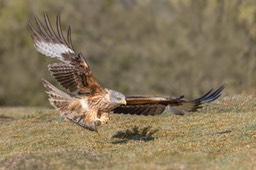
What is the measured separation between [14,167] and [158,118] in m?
9.67

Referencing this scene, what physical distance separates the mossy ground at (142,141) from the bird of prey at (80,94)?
104 centimetres

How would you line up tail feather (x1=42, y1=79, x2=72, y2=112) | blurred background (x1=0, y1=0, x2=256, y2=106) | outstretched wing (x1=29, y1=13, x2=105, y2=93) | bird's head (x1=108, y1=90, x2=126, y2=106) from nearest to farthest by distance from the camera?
bird's head (x1=108, y1=90, x2=126, y2=106) < outstretched wing (x1=29, y1=13, x2=105, y2=93) < tail feather (x1=42, y1=79, x2=72, y2=112) < blurred background (x1=0, y1=0, x2=256, y2=106)

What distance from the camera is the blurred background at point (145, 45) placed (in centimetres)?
7012

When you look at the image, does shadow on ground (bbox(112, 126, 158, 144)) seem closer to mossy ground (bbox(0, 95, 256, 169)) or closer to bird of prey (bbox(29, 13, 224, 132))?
mossy ground (bbox(0, 95, 256, 169))

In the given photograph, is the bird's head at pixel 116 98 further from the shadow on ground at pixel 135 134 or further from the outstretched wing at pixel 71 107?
the shadow on ground at pixel 135 134

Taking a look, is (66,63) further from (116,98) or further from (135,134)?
(135,134)

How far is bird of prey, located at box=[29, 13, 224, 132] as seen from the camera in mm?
18891

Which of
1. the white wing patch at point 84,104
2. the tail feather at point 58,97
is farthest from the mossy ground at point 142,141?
the tail feather at point 58,97

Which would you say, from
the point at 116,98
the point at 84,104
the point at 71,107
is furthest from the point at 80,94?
the point at 116,98

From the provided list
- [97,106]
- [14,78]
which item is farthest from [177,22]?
[97,106]

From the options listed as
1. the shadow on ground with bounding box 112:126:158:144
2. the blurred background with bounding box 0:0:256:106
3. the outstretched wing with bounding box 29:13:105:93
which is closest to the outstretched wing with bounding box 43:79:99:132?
the outstretched wing with bounding box 29:13:105:93

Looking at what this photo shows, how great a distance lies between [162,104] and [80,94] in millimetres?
2640

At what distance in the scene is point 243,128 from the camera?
20984 millimetres

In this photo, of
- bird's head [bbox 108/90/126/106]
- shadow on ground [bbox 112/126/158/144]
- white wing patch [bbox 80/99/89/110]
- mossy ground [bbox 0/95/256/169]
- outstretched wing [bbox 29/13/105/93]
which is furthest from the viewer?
shadow on ground [bbox 112/126/158/144]
